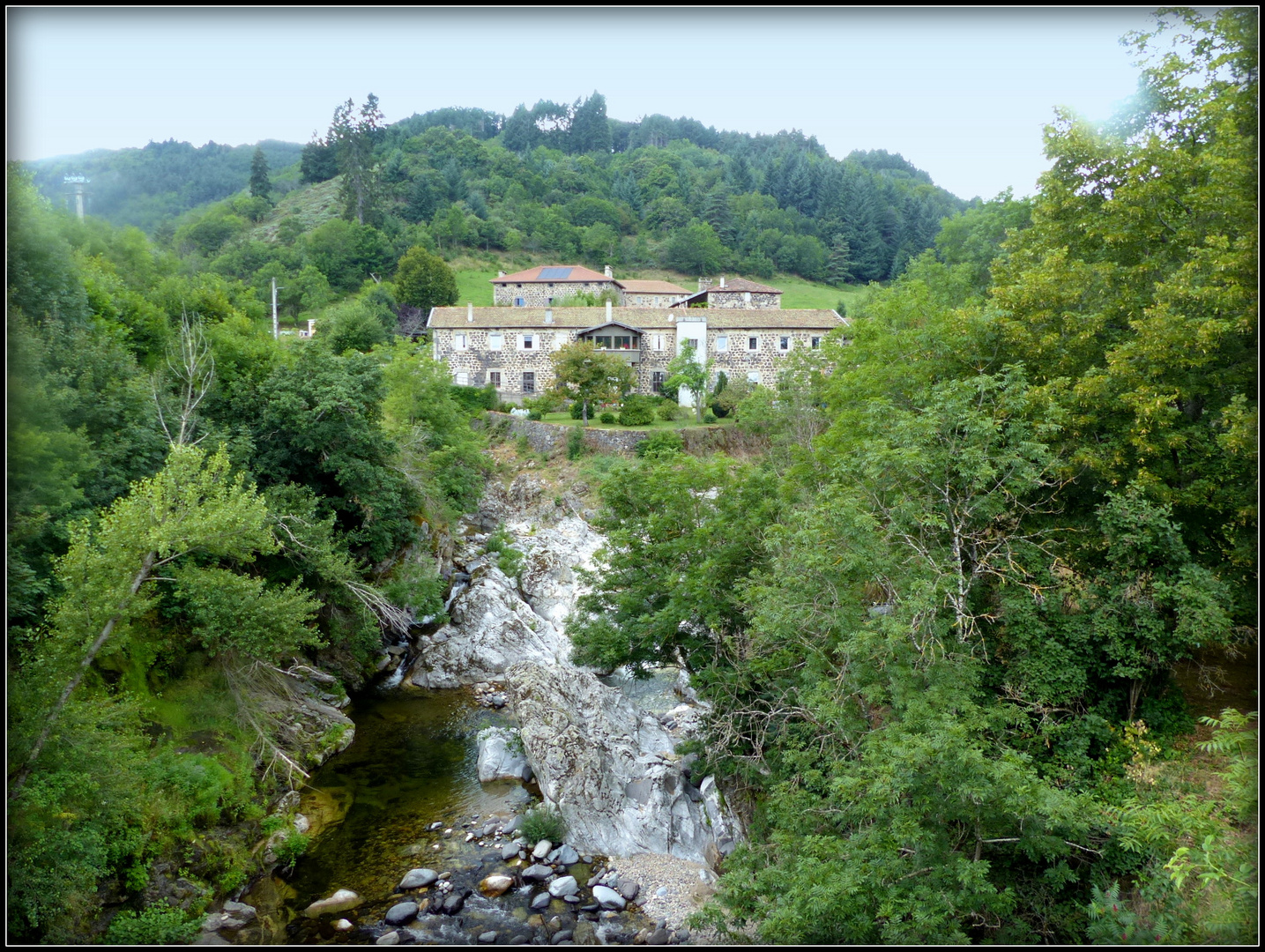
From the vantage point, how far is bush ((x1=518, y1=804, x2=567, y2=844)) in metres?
13.5

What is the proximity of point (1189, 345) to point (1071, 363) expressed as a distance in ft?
7.47

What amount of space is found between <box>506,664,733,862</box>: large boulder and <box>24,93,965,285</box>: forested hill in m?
65.1

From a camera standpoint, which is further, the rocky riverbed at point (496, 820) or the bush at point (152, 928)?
the rocky riverbed at point (496, 820)

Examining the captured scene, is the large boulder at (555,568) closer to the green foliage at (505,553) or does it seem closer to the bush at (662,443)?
the green foliage at (505,553)

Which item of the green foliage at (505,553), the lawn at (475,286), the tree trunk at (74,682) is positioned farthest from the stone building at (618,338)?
the tree trunk at (74,682)

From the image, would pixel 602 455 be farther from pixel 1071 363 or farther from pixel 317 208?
pixel 317 208

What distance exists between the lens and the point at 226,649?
15.5 metres

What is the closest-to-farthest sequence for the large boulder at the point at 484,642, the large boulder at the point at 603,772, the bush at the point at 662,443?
the large boulder at the point at 603,772
the large boulder at the point at 484,642
the bush at the point at 662,443

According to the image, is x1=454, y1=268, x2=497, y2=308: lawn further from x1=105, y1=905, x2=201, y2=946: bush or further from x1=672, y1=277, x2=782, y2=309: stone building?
x1=105, y1=905, x2=201, y2=946: bush

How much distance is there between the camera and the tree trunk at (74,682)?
8.61 meters

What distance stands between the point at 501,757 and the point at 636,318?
3583cm

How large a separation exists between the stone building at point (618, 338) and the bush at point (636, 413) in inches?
288

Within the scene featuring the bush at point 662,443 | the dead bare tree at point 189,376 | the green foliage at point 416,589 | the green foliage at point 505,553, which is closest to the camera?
the dead bare tree at point 189,376

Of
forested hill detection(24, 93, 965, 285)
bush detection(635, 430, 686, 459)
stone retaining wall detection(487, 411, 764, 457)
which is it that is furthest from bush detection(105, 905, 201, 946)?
forested hill detection(24, 93, 965, 285)
